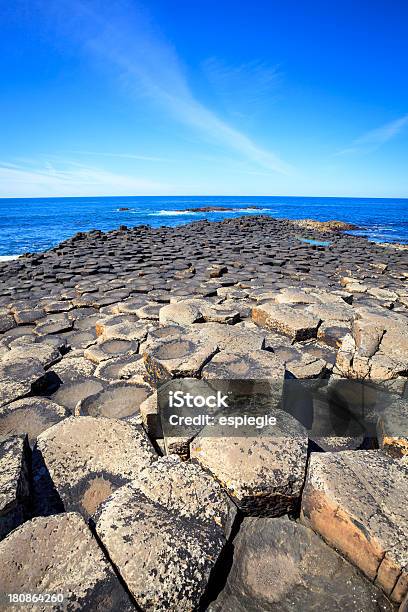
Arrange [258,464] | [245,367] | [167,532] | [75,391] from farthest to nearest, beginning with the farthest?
[75,391], [245,367], [258,464], [167,532]

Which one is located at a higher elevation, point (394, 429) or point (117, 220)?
point (394, 429)

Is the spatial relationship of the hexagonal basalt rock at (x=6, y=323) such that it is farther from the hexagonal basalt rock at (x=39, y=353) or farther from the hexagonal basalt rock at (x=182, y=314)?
the hexagonal basalt rock at (x=182, y=314)

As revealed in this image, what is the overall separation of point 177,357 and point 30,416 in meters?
1.38

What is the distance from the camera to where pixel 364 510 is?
1.61 meters

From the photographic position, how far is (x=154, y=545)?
1.48 meters

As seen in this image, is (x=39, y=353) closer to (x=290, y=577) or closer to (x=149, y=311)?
(x=149, y=311)

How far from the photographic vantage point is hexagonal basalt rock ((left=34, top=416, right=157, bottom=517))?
6.37 ft

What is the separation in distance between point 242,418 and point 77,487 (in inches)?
45.7

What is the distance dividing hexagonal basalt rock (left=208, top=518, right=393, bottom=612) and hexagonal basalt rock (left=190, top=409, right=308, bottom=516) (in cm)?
14

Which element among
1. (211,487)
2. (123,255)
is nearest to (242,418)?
(211,487)

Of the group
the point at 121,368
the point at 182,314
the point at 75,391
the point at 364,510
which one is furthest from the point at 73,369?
the point at 364,510

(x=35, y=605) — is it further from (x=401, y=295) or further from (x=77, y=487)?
(x=401, y=295)

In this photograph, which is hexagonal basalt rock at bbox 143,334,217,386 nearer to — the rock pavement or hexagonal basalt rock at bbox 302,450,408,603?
the rock pavement

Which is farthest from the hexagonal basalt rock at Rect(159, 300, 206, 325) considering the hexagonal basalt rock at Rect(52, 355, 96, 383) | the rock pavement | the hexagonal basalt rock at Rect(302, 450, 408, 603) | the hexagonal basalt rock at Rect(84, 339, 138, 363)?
the hexagonal basalt rock at Rect(302, 450, 408, 603)
